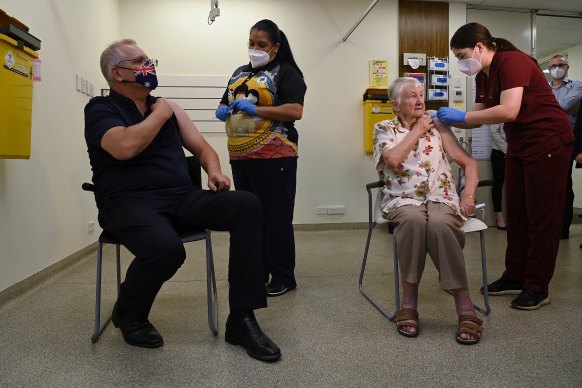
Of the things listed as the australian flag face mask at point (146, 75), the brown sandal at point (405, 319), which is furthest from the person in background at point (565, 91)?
the australian flag face mask at point (146, 75)

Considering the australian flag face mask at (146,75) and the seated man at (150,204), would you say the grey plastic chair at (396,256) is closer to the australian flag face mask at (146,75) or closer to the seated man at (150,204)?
the seated man at (150,204)

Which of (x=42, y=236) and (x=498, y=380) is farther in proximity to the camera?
(x=42, y=236)

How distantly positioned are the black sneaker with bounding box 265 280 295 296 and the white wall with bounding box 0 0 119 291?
1.25 metres

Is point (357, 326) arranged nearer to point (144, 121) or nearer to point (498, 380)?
point (498, 380)

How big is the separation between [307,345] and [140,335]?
23.4 inches

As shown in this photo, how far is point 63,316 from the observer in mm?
1873

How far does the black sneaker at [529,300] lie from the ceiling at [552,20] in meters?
3.63

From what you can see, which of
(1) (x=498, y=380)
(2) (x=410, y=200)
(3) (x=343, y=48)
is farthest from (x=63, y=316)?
(3) (x=343, y=48)

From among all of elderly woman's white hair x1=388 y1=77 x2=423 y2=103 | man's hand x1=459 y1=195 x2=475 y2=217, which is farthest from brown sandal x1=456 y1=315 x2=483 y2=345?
elderly woman's white hair x1=388 y1=77 x2=423 y2=103

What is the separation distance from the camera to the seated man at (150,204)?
1441 millimetres

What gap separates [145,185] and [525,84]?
1.60 meters

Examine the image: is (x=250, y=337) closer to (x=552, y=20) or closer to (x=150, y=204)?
(x=150, y=204)

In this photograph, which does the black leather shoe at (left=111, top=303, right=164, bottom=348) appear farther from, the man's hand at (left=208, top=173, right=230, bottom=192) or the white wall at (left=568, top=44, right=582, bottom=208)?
the white wall at (left=568, top=44, right=582, bottom=208)

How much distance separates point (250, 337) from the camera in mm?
1448
